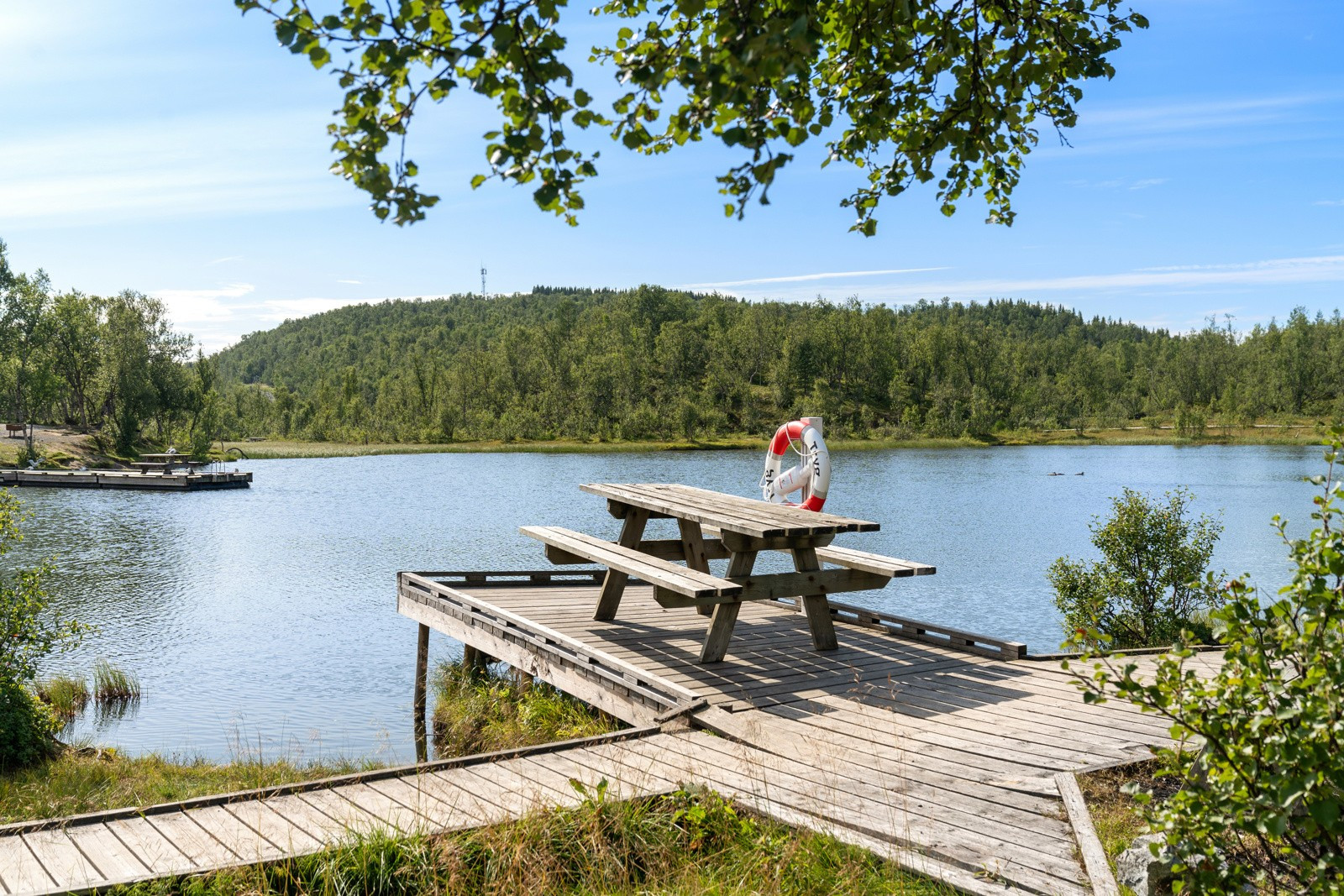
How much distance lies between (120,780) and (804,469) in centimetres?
714

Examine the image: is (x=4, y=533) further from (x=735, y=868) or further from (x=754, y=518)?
(x=735, y=868)

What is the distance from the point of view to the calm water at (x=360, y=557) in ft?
40.2

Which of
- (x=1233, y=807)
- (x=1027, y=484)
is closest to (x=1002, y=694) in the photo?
(x=1233, y=807)

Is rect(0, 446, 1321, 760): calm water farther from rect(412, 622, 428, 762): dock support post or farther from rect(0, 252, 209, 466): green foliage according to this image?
rect(0, 252, 209, 466): green foliage

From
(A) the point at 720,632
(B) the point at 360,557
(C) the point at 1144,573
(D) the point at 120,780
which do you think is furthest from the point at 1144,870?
(B) the point at 360,557

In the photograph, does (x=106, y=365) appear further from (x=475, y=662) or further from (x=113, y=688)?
(x=475, y=662)

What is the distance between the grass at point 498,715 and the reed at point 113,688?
12.8ft

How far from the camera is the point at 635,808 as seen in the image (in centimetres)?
468

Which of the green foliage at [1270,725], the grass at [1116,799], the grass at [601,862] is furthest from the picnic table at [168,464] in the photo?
the green foliage at [1270,725]

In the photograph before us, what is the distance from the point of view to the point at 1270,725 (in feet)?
7.89

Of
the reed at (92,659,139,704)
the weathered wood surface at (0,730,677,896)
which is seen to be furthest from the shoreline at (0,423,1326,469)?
the weathered wood surface at (0,730,677,896)

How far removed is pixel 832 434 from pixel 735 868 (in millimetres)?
85428

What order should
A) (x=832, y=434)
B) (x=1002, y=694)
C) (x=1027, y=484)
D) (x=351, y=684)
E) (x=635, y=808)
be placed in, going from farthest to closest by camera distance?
(x=832, y=434) < (x=1027, y=484) < (x=351, y=684) < (x=1002, y=694) < (x=635, y=808)

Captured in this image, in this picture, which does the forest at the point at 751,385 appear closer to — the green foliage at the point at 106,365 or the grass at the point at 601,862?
the green foliage at the point at 106,365
